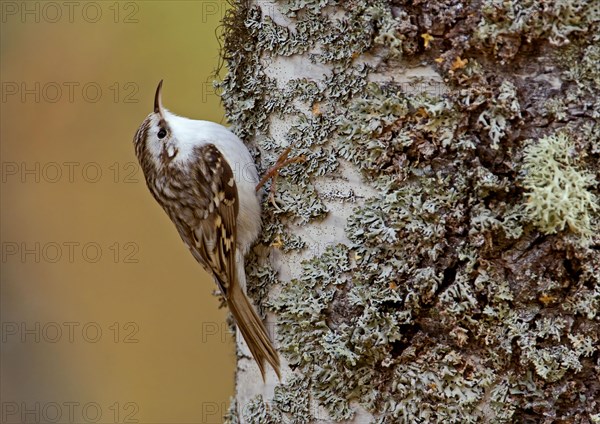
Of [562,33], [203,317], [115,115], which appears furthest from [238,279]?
[115,115]

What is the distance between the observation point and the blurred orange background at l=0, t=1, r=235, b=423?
4.08 m

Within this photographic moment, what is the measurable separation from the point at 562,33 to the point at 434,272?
1.78 feet

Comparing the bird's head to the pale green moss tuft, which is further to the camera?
the bird's head

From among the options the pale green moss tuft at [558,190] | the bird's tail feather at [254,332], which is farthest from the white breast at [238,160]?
the pale green moss tuft at [558,190]

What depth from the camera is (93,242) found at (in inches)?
165

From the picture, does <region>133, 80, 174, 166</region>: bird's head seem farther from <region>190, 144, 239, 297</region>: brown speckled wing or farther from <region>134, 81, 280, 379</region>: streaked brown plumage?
<region>190, 144, 239, 297</region>: brown speckled wing

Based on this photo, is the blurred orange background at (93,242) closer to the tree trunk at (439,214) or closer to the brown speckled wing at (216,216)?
the brown speckled wing at (216,216)

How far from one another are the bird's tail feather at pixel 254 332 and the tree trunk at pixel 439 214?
0.16 feet

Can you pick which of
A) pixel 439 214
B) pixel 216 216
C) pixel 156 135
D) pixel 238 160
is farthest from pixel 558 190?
pixel 156 135

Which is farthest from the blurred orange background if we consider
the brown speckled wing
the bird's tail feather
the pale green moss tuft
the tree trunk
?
the pale green moss tuft

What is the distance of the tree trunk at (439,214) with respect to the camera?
1511 mm

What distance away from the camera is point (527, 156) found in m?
1.52

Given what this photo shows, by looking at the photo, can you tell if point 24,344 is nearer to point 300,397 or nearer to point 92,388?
point 92,388

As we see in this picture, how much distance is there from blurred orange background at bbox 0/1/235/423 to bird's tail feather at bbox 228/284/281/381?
6.81 feet
